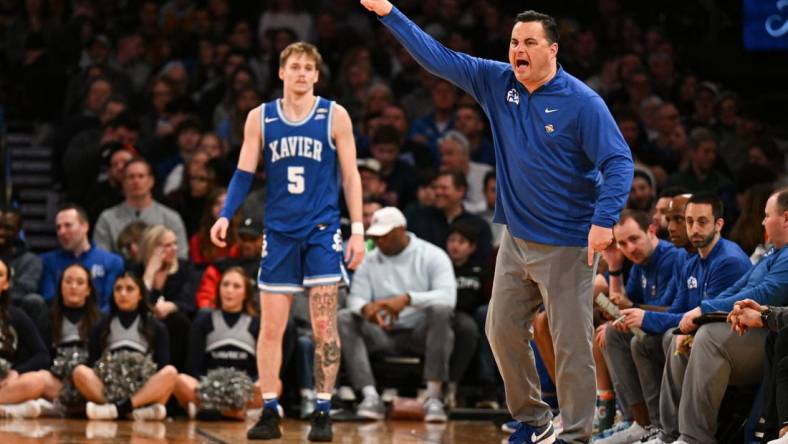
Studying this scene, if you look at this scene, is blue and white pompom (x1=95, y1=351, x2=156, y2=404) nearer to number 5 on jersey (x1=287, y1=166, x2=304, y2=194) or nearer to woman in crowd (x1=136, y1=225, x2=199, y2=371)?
woman in crowd (x1=136, y1=225, x2=199, y2=371)

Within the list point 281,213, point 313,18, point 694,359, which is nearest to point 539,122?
point 694,359

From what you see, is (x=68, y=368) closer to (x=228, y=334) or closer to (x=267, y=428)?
(x=228, y=334)

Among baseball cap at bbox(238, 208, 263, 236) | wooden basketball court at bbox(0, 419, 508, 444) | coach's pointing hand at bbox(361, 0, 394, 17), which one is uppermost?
coach's pointing hand at bbox(361, 0, 394, 17)

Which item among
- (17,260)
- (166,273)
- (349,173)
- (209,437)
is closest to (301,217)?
(349,173)

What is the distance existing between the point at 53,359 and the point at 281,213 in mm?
2843

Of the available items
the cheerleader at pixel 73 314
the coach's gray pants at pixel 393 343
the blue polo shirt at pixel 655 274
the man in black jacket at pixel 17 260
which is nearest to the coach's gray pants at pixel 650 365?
the blue polo shirt at pixel 655 274

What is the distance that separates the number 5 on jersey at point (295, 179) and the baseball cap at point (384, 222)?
2237mm

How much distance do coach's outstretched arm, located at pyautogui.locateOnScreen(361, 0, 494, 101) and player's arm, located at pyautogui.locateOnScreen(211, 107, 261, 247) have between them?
169 centimetres

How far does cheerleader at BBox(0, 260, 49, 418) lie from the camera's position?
8695 millimetres

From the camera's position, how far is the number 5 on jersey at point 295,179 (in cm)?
727

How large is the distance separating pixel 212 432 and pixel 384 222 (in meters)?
2.35

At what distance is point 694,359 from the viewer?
6.44 meters

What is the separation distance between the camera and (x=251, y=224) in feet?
32.7

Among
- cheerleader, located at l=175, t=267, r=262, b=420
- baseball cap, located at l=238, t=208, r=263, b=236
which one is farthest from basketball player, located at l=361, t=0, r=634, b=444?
baseball cap, located at l=238, t=208, r=263, b=236
